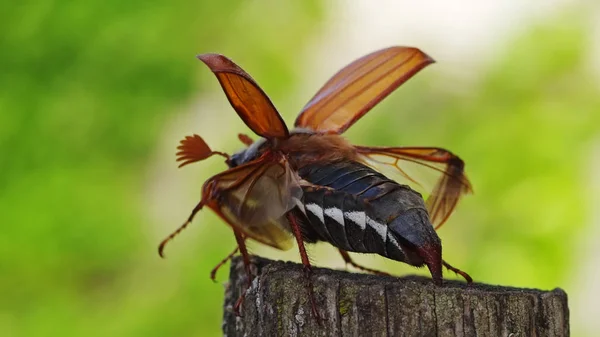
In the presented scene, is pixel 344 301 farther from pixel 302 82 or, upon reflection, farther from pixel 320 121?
pixel 302 82

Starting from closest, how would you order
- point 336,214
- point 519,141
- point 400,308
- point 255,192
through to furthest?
1. point 400,308
2. point 336,214
3. point 255,192
4. point 519,141

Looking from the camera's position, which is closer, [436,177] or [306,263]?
[306,263]

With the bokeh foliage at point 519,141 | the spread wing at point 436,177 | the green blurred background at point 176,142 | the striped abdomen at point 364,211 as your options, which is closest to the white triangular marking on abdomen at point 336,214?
the striped abdomen at point 364,211

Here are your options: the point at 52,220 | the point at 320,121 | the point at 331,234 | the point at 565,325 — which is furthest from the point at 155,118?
the point at 565,325

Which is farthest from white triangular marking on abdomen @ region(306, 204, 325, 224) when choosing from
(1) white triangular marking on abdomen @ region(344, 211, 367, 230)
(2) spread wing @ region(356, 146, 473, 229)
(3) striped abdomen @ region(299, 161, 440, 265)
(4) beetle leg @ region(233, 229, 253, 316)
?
(2) spread wing @ region(356, 146, 473, 229)

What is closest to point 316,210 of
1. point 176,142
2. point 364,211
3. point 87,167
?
point 364,211

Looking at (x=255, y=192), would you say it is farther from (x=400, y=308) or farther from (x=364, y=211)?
(x=400, y=308)

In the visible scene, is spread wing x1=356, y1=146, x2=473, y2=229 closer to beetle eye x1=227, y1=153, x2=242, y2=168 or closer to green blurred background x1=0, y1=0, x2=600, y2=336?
beetle eye x1=227, y1=153, x2=242, y2=168

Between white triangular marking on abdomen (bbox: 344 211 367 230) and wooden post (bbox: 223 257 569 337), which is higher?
white triangular marking on abdomen (bbox: 344 211 367 230)
